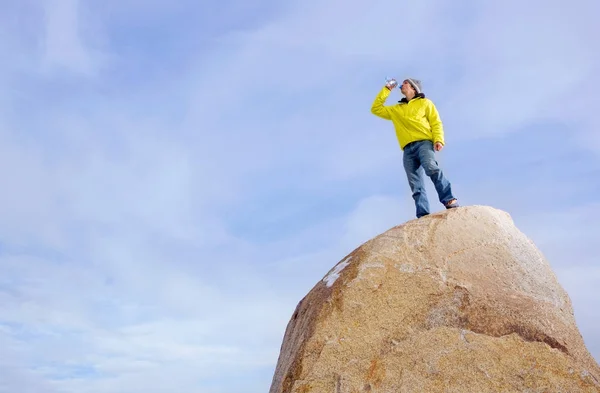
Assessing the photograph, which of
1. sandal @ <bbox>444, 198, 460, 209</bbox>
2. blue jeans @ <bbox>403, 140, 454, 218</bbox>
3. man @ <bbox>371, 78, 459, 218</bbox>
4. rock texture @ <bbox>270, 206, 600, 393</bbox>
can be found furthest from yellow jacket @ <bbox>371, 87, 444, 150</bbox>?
rock texture @ <bbox>270, 206, 600, 393</bbox>

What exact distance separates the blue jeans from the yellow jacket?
0.12m

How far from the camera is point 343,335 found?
7.02 m

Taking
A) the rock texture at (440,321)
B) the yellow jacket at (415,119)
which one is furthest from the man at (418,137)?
the rock texture at (440,321)

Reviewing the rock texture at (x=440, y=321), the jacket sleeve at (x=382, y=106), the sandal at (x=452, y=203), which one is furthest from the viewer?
the jacket sleeve at (x=382, y=106)

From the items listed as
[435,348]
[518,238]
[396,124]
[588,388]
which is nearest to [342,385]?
[435,348]

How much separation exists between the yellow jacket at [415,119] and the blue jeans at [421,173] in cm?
12

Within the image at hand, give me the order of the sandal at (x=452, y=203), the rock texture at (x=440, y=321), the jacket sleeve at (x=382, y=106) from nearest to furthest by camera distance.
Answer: the rock texture at (x=440, y=321) < the sandal at (x=452, y=203) < the jacket sleeve at (x=382, y=106)

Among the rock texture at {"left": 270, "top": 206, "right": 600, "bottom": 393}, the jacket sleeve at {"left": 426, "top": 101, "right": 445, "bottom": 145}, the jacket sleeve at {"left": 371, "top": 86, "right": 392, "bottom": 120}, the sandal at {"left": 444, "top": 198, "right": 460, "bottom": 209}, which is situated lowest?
the rock texture at {"left": 270, "top": 206, "right": 600, "bottom": 393}

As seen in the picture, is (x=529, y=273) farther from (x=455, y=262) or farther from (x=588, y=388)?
(x=588, y=388)

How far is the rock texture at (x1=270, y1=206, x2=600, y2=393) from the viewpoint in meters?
6.63

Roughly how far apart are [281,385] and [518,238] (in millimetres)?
3485

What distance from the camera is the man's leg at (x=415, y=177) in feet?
31.5

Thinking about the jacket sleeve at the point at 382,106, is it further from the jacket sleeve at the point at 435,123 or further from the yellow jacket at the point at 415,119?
the jacket sleeve at the point at 435,123

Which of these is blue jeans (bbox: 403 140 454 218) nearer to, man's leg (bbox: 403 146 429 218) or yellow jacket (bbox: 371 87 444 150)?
man's leg (bbox: 403 146 429 218)
